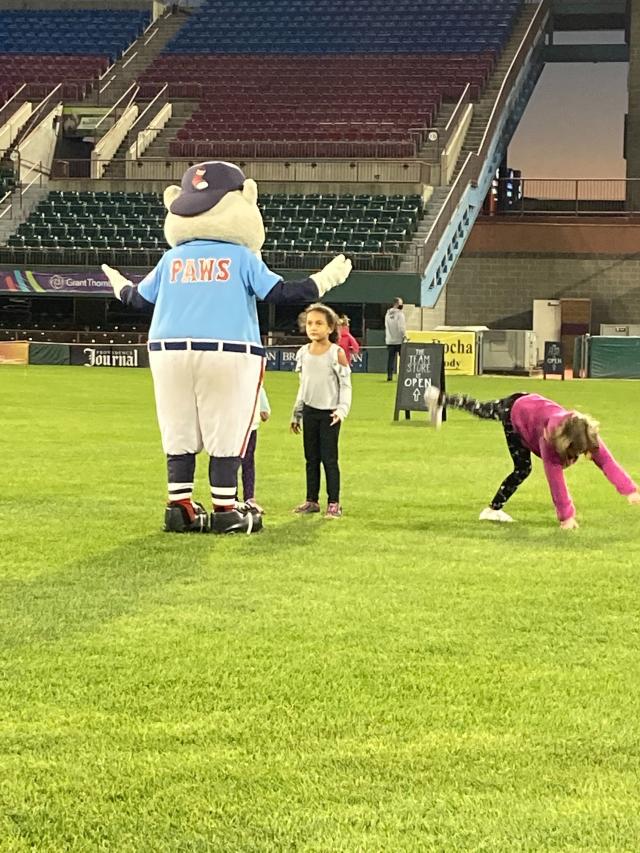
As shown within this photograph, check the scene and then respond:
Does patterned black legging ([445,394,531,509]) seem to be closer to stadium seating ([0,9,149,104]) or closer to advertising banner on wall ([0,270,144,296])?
advertising banner on wall ([0,270,144,296])

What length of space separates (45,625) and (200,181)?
165 inches

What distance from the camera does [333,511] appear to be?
9703mm

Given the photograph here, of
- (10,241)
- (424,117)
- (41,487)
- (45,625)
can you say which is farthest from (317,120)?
(45,625)

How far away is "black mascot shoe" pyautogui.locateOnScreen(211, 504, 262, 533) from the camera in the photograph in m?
8.78

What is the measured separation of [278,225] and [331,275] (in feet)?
101

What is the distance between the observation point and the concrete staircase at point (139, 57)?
4872 centimetres

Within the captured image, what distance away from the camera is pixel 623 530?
916 cm

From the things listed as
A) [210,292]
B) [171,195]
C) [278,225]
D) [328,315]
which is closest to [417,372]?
[328,315]

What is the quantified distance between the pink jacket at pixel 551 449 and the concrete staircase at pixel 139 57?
4043 cm

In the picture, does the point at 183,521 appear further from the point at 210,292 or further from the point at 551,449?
the point at 551,449

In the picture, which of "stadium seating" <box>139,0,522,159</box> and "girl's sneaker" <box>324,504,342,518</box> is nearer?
"girl's sneaker" <box>324,504,342,518</box>

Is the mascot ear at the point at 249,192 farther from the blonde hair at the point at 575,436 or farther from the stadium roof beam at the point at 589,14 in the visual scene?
the stadium roof beam at the point at 589,14

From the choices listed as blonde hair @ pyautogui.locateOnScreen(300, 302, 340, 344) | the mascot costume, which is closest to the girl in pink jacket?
blonde hair @ pyautogui.locateOnScreen(300, 302, 340, 344)

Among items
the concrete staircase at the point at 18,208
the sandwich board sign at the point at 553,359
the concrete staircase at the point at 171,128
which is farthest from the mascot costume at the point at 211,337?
the concrete staircase at the point at 171,128
